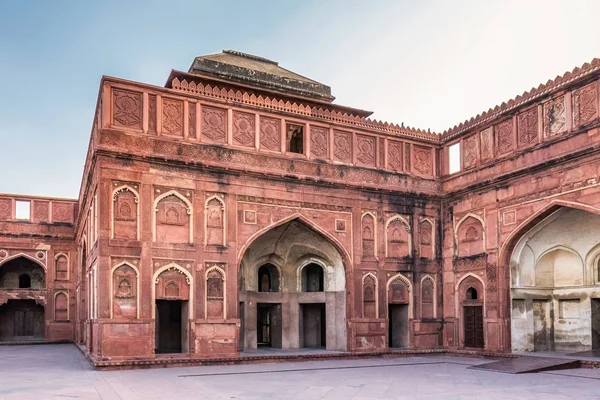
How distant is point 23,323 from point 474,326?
15812mm

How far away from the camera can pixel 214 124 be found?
40.8 ft

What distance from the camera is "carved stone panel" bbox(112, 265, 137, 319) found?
10.9 m

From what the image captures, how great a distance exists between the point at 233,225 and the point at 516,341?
6.65 metres

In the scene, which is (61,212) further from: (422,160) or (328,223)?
(422,160)

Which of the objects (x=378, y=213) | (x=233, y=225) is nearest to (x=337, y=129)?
(x=378, y=213)

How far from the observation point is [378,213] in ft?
45.9

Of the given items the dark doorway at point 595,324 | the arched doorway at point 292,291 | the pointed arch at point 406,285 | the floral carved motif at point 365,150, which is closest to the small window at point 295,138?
the floral carved motif at point 365,150

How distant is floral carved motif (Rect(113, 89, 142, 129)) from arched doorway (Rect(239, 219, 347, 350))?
406cm

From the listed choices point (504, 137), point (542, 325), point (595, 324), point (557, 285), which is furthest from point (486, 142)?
point (595, 324)

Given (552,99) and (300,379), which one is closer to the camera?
(300,379)

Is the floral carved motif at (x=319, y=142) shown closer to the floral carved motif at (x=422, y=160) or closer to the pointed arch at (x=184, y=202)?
the floral carved motif at (x=422, y=160)

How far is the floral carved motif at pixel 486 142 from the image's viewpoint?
13.6 meters

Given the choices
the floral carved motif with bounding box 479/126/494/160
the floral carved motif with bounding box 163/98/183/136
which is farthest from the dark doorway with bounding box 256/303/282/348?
the floral carved motif with bounding box 479/126/494/160

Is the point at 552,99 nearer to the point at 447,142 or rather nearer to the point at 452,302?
the point at 447,142
